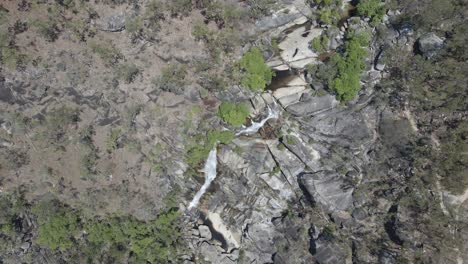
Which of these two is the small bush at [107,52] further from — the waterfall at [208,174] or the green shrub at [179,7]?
the waterfall at [208,174]

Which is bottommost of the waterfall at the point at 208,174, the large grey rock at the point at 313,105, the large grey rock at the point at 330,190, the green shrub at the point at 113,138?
the waterfall at the point at 208,174

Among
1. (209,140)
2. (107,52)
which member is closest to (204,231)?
(209,140)

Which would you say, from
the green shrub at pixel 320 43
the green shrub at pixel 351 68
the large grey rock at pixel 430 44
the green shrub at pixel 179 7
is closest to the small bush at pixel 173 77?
the green shrub at pixel 179 7

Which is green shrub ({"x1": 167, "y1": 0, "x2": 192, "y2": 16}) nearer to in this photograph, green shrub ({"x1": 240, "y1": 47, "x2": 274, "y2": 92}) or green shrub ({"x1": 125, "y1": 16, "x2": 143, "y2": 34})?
green shrub ({"x1": 125, "y1": 16, "x2": 143, "y2": 34})

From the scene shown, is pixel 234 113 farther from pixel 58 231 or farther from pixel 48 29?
pixel 58 231

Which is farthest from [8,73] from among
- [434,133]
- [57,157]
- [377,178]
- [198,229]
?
[434,133]

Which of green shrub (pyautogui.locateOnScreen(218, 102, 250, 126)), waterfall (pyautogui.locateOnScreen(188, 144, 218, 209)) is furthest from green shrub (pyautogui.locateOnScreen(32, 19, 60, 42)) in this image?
waterfall (pyautogui.locateOnScreen(188, 144, 218, 209))
